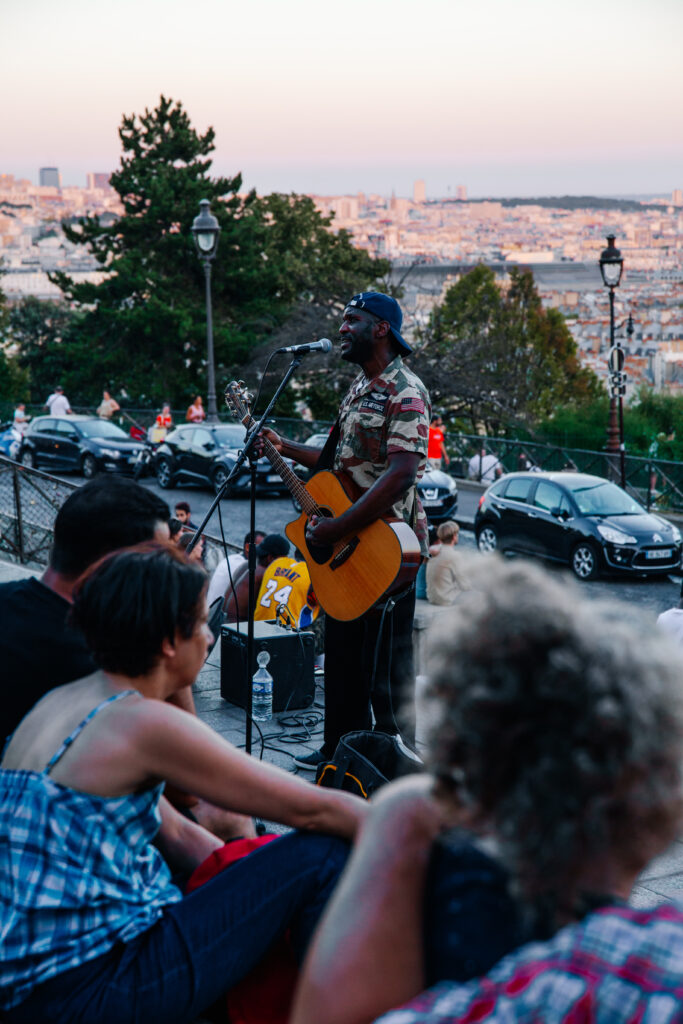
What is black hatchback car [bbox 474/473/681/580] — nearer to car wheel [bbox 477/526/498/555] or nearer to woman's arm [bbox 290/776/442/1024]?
car wheel [bbox 477/526/498/555]

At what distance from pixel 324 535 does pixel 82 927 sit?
105 inches

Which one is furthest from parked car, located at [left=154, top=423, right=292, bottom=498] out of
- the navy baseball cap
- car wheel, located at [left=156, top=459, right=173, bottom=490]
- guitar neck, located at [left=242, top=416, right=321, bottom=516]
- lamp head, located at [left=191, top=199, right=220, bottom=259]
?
the navy baseball cap

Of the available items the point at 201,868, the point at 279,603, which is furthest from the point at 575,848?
the point at 279,603

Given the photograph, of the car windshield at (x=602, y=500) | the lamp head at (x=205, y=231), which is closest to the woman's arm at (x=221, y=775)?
the car windshield at (x=602, y=500)

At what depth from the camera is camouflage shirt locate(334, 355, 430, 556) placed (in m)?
4.62

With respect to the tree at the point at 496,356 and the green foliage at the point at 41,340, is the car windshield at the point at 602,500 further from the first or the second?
the green foliage at the point at 41,340

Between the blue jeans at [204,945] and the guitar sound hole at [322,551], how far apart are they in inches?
101

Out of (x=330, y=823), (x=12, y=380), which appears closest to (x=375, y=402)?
(x=330, y=823)

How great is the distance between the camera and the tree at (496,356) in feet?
114

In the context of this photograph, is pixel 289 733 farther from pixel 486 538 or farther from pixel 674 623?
pixel 486 538

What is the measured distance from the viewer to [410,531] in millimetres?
4691

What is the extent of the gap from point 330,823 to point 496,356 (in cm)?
3666

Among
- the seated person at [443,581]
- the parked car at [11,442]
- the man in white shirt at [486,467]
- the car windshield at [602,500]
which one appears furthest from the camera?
the parked car at [11,442]

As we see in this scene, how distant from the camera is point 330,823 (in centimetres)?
238
